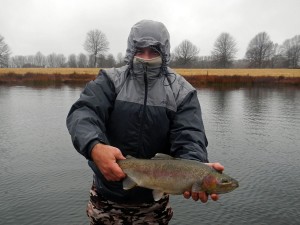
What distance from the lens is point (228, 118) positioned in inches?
892

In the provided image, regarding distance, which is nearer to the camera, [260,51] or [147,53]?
[147,53]

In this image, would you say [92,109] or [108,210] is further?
[108,210]

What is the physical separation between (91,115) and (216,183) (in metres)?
1.18

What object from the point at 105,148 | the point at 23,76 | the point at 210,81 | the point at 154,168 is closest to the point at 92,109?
the point at 105,148

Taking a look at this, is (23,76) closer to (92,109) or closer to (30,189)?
(30,189)

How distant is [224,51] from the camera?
101 m

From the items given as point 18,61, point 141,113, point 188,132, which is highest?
point 18,61

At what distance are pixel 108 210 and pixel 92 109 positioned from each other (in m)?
0.99

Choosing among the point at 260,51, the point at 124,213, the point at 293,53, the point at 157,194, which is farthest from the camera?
the point at 260,51

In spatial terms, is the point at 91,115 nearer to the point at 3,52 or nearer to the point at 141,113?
the point at 141,113

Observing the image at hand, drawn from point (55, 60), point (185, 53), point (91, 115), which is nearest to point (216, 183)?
point (91, 115)

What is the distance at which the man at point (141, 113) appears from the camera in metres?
3.14

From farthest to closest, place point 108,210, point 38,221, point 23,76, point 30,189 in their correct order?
point 23,76 < point 30,189 < point 38,221 < point 108,210

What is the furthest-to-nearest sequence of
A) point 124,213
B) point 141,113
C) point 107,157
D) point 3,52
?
1. point 3,52
2. point 124,213
3. point 141,113
4. point 107,157
